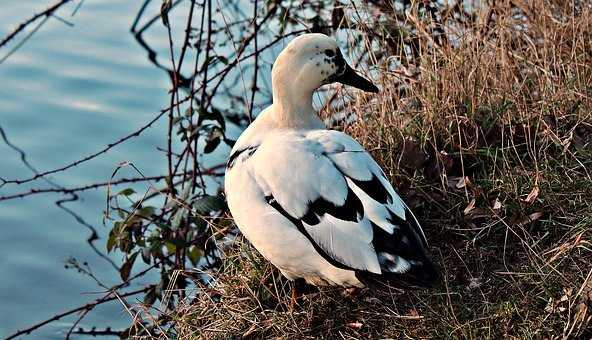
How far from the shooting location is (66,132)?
6523 millimetres

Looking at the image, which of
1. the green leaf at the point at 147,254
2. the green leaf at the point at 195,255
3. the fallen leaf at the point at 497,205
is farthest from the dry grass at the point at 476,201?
the green leaf at the point at 147,254

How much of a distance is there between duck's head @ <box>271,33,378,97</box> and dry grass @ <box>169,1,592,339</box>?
52 centimetres

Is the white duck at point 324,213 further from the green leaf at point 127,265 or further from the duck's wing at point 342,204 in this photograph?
the green leaf at point 127,265

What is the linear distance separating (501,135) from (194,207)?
1.39 m

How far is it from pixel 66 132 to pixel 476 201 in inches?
118

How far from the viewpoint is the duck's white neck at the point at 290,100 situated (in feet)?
14.3

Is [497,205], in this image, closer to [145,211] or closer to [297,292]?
[297,292]

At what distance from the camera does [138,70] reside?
7.20 metres

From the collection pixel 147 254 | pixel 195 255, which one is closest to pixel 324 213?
pixel 195 255

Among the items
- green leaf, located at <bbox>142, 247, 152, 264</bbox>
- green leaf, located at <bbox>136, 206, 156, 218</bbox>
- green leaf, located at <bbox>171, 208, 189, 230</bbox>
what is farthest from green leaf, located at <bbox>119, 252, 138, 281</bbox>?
green leaf, located at <bbox>171, 208, 189, 230</bbox>

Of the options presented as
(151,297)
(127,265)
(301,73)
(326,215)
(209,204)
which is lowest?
(151,297)

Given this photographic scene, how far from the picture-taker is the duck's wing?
376cm

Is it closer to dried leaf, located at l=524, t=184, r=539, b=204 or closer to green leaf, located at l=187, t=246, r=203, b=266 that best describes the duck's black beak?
dried leaf, located at l=524, t=184, r=539, b=204

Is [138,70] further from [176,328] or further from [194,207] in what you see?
[176,328]
